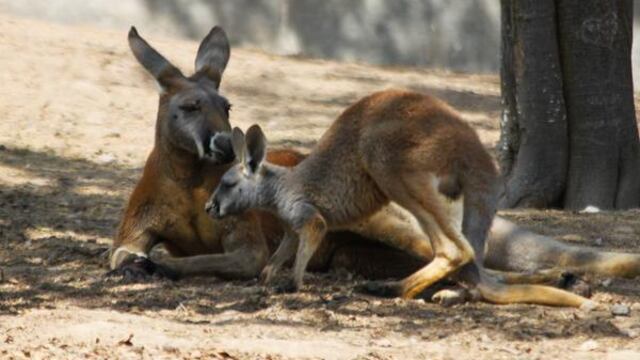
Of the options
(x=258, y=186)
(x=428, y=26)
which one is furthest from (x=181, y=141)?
(x=428, y=26)

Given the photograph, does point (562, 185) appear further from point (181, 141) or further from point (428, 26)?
point (428, 26)

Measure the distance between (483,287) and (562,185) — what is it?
2991mm

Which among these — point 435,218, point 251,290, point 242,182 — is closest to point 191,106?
point 242,182

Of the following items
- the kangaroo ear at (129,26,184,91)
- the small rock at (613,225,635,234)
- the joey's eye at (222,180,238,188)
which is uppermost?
the kangaroo ear at (129,26,184,91)

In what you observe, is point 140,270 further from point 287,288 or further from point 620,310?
point 620,310

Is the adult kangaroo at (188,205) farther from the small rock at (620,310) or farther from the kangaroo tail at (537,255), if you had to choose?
the small rock at (620,310)

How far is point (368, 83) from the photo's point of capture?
14.5m

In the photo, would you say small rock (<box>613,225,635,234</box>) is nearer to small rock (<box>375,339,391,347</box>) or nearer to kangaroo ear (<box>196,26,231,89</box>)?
kangaroo ear (<box>196,26,231,89</box>)

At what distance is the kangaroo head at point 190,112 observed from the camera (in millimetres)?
7844

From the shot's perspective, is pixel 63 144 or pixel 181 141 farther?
pixel 63 144

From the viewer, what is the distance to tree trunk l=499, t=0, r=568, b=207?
9672 millimetres

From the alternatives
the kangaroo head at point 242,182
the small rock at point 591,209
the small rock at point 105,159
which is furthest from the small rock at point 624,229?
the small rock at point 105,159

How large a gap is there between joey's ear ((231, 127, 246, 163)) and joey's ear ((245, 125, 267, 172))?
3 cm

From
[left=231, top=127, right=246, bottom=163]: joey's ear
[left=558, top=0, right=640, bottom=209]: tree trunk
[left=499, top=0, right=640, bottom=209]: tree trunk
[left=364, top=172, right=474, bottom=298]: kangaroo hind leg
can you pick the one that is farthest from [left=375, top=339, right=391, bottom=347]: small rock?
[left=558, top=0, right=640, bottom=209]: tree trunk
